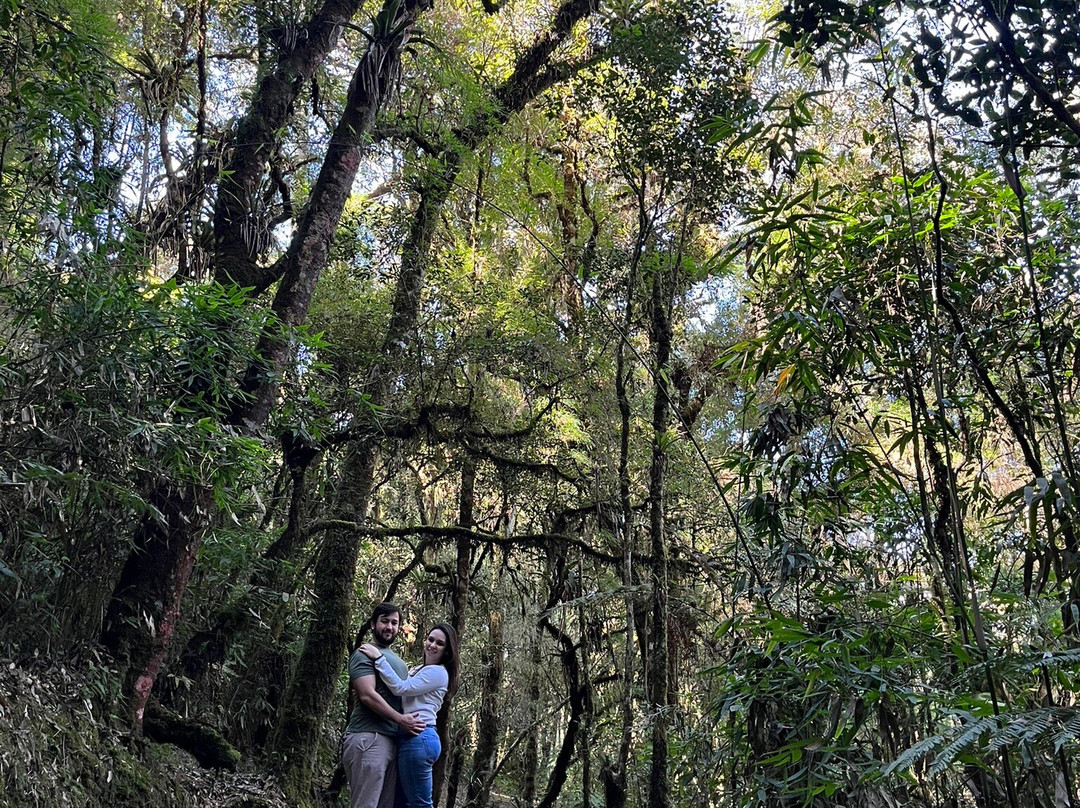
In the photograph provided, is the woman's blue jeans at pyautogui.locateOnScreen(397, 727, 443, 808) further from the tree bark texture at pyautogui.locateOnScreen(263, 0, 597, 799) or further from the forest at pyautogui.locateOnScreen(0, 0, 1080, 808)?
the tree bark texture at pyautogui.locateOnScreen(263, 0, 597, 799)

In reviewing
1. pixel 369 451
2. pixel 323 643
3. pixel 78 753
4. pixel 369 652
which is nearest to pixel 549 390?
pixel 369 451

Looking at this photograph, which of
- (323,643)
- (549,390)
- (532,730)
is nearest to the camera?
(323,643)

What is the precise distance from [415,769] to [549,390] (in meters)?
3.83

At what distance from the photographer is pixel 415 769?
12.9ft

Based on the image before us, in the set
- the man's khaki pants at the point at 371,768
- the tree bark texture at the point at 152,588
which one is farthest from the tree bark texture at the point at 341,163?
the man's khaki pants at the point at 371,768

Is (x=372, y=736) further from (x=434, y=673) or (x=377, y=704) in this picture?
(x=434, y=673)

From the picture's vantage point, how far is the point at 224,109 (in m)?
8.09

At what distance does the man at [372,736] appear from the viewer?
384cm

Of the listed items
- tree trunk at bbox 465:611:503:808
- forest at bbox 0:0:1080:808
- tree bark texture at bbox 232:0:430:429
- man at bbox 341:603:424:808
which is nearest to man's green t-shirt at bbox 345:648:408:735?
man at bbox 341:603:424:808

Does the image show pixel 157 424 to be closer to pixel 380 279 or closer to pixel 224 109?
pixel 380 279

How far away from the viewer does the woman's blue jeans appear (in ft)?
12.8

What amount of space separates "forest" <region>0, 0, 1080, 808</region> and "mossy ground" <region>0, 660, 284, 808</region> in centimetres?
2

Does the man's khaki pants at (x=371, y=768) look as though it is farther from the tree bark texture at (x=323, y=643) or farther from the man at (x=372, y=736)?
the tree bark texture at (x=323, y=643)

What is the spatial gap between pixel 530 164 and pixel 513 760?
8394 millimetres
